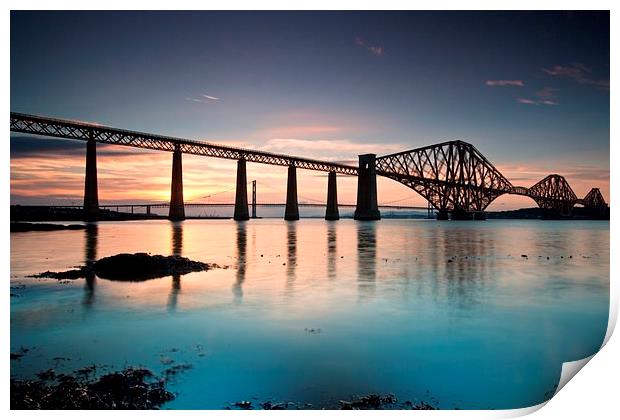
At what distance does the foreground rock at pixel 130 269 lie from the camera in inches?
542

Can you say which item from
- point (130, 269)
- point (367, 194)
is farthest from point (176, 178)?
point (130, 269)

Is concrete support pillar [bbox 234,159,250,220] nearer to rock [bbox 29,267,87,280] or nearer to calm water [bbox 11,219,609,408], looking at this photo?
calm water [bbox 11,219,609,408]

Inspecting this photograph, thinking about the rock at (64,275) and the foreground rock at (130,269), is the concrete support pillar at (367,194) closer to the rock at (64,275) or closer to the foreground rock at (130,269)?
the foreground rock at (130,269)

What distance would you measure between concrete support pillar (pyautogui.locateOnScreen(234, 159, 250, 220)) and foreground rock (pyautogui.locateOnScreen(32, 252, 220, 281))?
60.9 metres

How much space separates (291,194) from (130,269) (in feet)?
223

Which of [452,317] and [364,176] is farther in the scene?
[364,176]

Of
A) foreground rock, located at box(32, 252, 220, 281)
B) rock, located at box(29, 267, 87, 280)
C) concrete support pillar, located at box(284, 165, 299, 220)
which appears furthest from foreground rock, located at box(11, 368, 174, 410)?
concrete support pillar, located at box(284, 165, 299, 220)

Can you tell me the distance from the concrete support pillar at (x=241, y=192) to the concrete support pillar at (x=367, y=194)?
64.2ft

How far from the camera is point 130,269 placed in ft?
47.2

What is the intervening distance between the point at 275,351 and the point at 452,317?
4354 millimetres

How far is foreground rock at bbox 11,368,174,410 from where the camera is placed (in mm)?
5727
